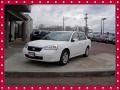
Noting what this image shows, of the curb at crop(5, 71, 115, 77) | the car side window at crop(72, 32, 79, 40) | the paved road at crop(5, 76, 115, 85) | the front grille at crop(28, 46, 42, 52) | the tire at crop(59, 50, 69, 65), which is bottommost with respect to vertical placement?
the paved road at crop(5, 76, 115, 85)

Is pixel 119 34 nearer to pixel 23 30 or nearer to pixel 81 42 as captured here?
pixel 81 42

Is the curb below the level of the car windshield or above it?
below

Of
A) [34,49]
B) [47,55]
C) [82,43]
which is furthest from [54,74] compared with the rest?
[82,43]

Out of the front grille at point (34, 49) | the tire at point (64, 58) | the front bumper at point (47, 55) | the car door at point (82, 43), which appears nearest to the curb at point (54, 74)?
the front bumper at point (47, 55)

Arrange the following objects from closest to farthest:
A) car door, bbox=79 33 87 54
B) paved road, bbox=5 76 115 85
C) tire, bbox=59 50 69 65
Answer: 1. paved road, bbox=5 76 115 85
2. tire, bbox=59 50 69 65
3. car door, bbox=79 33 87 54

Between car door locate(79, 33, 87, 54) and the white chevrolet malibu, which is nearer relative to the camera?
the white chevrolet malibu

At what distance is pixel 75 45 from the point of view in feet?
29.7

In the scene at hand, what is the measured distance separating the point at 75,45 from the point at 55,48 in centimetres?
165

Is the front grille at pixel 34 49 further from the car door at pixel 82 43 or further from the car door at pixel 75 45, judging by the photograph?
the car door at pixel 82 43

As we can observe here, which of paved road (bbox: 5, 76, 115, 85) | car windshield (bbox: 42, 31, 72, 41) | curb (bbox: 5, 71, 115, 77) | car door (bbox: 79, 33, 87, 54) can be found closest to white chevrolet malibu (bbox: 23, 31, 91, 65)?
car windshield (bbox: 42, 31, 72, 41)

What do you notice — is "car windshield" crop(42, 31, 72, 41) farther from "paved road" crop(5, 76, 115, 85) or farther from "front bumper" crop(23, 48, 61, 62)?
"paved road" crop(5, 76, 115, 85)

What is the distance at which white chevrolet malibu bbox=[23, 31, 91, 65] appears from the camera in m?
7.50

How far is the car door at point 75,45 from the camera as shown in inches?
346

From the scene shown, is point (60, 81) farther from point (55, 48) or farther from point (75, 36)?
point (75, 36)
